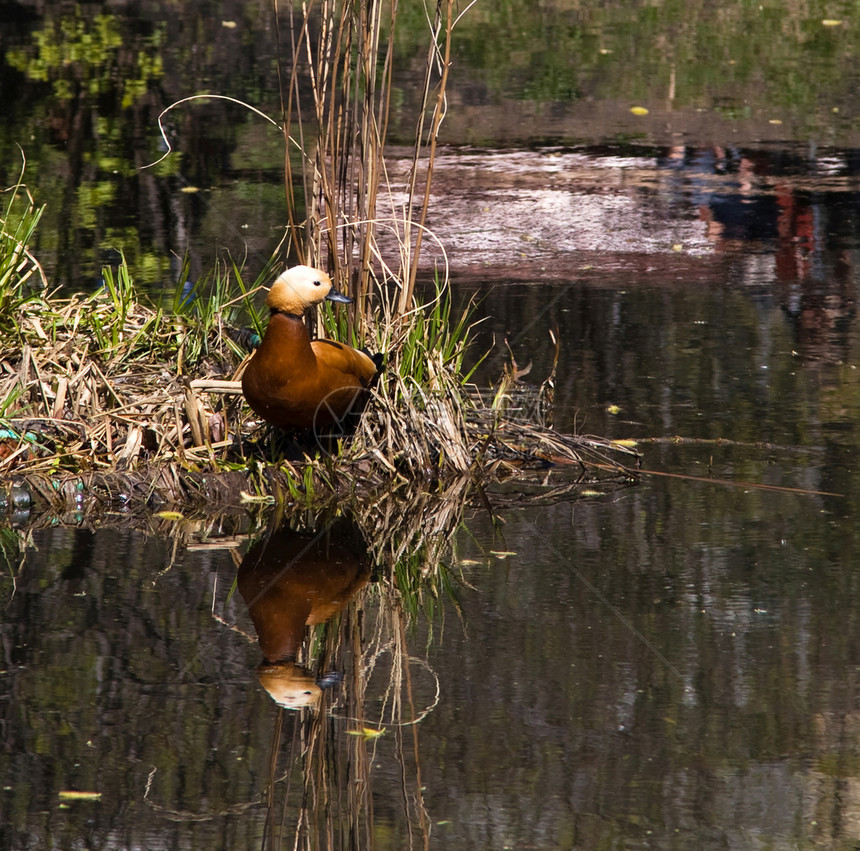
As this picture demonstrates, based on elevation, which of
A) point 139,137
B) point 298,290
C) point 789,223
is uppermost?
point 298,290

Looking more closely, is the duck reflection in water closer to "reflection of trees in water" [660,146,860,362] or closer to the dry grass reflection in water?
the dry grass reflection in water

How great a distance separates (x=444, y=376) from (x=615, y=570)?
127cm

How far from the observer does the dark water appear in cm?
348

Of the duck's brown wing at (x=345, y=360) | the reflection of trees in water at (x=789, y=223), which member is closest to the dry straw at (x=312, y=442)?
the duck's brown wing at (x=345, y=360)

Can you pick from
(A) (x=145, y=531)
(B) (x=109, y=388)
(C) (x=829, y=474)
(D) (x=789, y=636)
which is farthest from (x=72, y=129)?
(D) (x=789, y=636)

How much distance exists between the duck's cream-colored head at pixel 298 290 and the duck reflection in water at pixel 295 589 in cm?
77

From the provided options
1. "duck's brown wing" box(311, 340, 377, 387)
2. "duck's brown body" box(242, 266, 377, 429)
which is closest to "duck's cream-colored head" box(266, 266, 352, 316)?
"duck's brown body" box(242, 266, 377, 429)

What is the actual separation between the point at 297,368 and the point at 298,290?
0.27 metres

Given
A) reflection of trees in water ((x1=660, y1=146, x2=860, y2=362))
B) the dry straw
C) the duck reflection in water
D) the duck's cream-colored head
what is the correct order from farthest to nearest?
1. reflection of trees in water ((x1=660, y1=146, x2=860, y2=362))
2. the dry straw
3. the duck's cream-colored head
4. the duck reflection in water

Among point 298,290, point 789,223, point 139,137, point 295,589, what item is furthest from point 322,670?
point 139,137

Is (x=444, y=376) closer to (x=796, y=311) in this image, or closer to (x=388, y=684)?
(x=388, y=684)

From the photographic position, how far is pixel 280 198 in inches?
364

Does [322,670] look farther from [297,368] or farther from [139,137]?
[139,137]

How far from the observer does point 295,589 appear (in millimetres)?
4641
